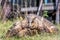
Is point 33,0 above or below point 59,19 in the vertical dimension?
above

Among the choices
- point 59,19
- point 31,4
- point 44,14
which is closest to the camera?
point 44,14

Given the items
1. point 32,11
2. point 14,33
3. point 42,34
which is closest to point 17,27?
point 14,33

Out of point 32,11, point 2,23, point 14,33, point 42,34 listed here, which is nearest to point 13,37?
point 14,33

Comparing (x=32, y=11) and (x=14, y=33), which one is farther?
(x=32, y=11)

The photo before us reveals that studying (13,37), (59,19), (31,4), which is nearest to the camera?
(13,37)

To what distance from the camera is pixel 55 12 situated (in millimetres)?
9906

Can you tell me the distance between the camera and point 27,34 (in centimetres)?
670

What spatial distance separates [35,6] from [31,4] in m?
0.26

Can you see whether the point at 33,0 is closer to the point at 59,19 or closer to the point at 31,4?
the point at 31,4

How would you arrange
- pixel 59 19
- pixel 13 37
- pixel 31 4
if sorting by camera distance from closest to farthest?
pixel 13 37, pixel 59 19, pixel 31 4

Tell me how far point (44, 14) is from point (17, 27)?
2.50m

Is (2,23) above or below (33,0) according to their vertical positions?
below

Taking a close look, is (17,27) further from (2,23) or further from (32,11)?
(32,11)

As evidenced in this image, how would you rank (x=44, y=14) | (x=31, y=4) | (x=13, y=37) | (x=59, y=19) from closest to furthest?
1. (x=13, y=37)
2. (x=44, y=14)
3. (x=59, y=19)
4. (x=31, y=4)
